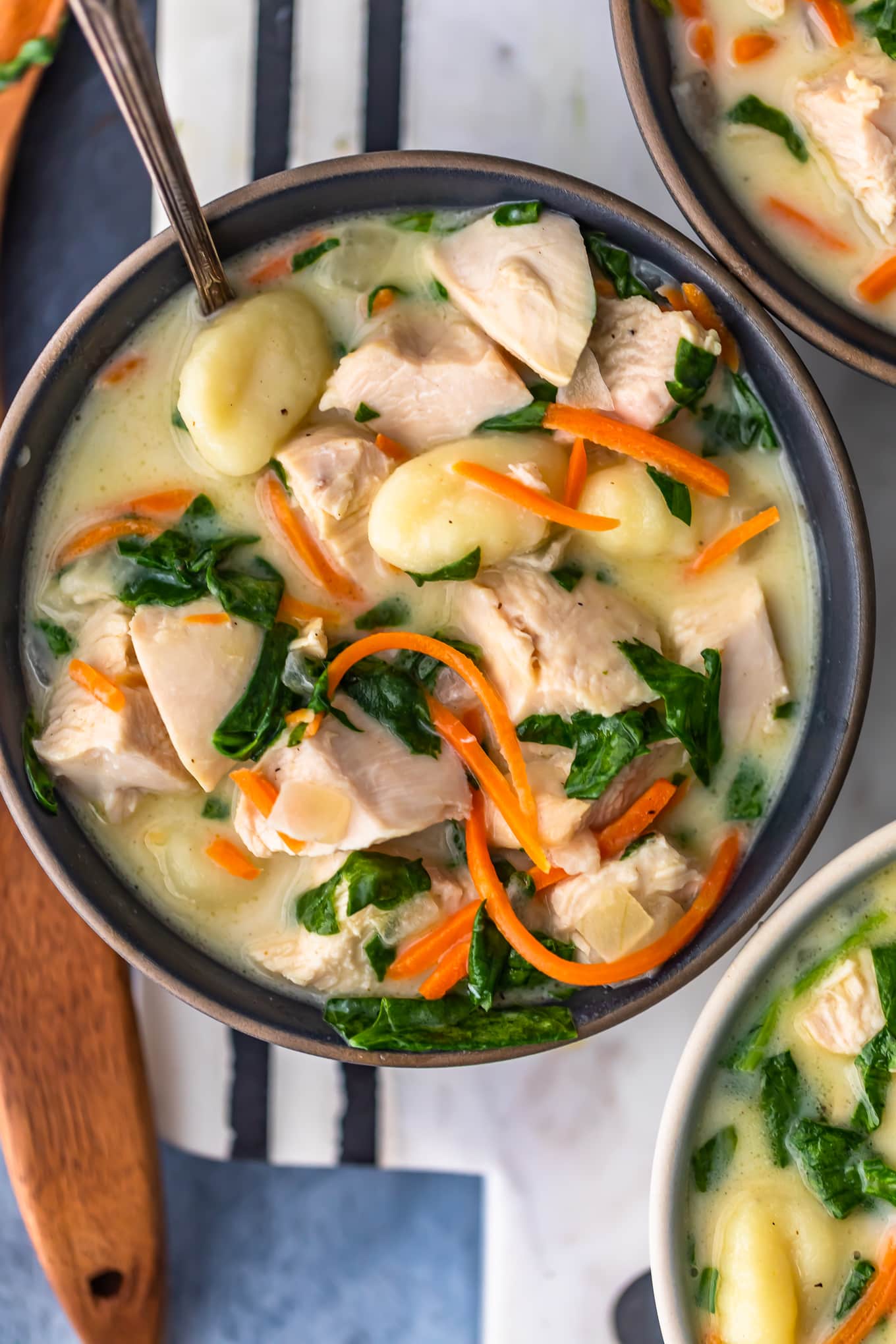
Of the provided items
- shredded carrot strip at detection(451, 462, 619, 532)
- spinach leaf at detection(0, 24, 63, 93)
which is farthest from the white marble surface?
shredded carrot strip at detection(451, 462, 619, 532)

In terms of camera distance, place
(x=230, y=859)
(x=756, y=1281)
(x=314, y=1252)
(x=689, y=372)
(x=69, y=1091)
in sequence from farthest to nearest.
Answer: (x=314, y=1252), (x=69, y=1091), (x=230, y=859), (x=689, y=372), (x=756, y=1281)

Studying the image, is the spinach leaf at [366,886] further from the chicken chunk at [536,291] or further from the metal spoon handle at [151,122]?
the metal spoon handle at [151,122]

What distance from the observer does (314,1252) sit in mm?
2387

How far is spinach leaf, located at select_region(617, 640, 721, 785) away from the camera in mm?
1764

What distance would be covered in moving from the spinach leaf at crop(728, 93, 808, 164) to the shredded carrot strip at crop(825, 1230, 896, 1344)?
1565 mm

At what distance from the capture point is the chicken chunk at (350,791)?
5.74 ft

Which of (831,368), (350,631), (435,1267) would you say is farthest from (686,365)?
(435,1267)

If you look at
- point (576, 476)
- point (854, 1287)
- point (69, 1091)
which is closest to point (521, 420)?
point (576, 476)

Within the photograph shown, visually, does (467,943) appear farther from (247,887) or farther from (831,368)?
(831,368)

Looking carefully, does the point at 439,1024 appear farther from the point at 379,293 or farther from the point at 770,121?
the point at 770,121

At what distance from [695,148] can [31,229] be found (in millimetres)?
1234

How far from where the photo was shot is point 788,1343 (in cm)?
166

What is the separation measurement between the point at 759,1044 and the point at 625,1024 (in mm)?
521

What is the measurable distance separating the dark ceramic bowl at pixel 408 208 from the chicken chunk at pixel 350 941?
0.22ft
